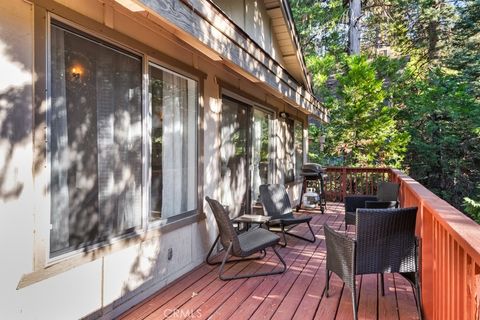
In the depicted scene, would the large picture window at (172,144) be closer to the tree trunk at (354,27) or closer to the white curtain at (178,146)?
the white curtain at (178,146)

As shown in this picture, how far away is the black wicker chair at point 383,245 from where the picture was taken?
9.30ft

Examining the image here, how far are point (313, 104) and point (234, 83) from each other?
3.39 metres

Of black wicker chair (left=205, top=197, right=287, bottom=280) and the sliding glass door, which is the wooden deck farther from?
the sliding glass door

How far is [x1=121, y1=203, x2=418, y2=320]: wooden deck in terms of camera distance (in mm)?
2941

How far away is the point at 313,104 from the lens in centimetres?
814

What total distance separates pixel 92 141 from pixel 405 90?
1274 centimetres

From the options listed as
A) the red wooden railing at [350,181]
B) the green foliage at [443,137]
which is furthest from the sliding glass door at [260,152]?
the green foliage at [443,137]

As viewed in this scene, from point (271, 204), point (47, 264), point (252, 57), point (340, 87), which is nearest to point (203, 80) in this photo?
point (252, 57)

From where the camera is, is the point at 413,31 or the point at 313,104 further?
the point at 413,31

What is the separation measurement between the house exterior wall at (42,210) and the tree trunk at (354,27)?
1131 cm

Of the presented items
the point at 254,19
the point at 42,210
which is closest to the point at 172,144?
the point at 42,210

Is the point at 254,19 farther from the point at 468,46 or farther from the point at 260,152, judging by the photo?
the point at 468,46

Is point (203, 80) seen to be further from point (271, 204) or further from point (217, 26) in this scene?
point (271, 204)

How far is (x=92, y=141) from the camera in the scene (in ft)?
8.58
